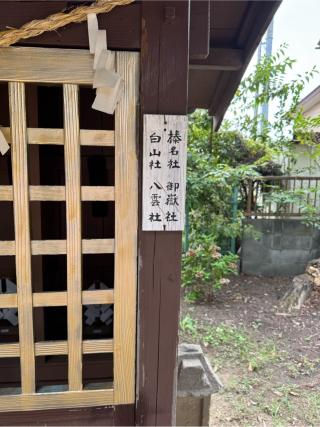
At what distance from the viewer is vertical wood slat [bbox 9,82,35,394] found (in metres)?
1.28

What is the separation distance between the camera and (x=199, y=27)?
52.7 inches

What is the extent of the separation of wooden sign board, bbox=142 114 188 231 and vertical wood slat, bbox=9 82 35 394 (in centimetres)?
45

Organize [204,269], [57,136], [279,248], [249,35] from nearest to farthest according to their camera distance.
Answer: [57,136], [249,35], [204,269], [279,248]

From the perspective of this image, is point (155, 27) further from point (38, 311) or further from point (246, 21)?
point (38, 311)

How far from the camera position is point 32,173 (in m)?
1.92

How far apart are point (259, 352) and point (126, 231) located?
2838mm

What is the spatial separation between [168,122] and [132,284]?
2.11 feet

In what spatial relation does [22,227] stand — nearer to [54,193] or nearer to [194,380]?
[54,193]

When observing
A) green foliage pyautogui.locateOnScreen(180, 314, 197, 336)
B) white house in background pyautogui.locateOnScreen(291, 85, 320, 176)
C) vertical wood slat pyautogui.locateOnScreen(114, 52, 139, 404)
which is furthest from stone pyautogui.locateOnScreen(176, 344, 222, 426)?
white house in background pyautogui.locateOnScreen(291, 85, 320, 176)

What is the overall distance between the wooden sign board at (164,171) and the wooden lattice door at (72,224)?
6 cm

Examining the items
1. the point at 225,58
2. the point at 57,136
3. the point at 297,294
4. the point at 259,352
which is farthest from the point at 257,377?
the point at 57,136

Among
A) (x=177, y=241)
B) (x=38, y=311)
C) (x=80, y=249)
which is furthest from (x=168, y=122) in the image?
(x=38, y=311)

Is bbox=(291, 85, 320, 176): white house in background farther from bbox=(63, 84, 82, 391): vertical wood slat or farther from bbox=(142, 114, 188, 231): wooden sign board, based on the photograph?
bbox=(63, 84, 82, 391): vertical wood slat

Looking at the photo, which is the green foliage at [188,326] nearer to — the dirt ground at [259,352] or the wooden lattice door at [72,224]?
the dirt ground at [259,352]
